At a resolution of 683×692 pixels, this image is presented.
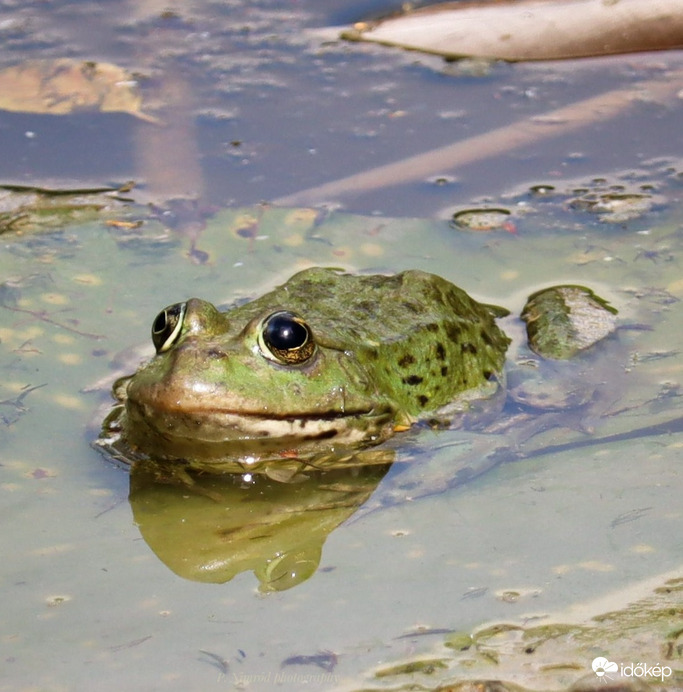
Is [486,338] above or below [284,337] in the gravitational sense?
below

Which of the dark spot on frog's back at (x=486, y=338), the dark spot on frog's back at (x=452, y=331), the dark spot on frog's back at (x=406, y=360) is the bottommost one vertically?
the dark spot on frog's back at (x=486, y=338)

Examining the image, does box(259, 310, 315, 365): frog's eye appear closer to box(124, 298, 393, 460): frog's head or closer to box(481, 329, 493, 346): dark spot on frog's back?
box(124, 298, 393, 460): frog's head


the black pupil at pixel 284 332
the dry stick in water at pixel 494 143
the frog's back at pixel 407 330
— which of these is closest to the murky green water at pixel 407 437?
the dry stick in water at pixel 494 143

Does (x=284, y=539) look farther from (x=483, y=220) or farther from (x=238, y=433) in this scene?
(x=483, y=220)

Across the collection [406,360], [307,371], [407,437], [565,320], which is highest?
[307,371]

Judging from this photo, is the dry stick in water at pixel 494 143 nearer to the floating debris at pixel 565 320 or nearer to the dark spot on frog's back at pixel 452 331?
the floating debris at pixel 565 320

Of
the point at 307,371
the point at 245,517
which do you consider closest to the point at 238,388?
the point at 307,371
